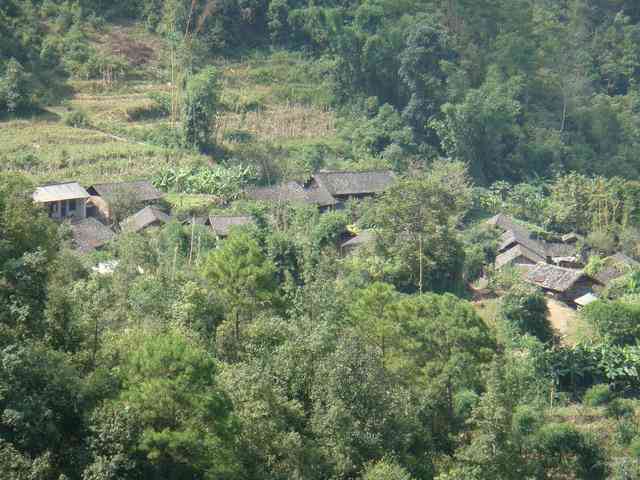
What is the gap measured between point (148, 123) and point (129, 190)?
5.97 meters

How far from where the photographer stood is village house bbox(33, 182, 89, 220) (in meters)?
25.5

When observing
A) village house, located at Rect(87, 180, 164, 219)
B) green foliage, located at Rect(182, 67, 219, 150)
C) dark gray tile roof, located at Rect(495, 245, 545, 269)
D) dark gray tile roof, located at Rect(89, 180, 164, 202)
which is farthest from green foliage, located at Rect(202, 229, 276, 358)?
green foliage, located at Rect(182, 67, 219, 150)

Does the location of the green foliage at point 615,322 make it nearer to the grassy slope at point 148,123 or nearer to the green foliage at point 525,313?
the green foliage at point 525,313

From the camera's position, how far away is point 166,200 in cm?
2742

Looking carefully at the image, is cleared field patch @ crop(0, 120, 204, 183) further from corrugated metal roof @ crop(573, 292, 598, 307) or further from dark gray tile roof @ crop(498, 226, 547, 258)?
corrugated metal roof @ crop(573, 292, 598, 307)

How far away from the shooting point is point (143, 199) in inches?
1057

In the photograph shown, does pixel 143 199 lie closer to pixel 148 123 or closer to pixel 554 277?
pixel 148 123

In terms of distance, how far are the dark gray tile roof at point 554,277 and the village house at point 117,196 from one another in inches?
390

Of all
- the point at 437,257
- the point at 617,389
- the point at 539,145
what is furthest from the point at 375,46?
the point at 617,389

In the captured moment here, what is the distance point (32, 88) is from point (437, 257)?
14.9 metres

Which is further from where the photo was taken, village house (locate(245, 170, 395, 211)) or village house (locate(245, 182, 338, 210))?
village house (locate(245, 170, 395, 211))

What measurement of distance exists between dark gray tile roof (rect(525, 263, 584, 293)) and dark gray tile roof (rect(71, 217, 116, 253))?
10.2m

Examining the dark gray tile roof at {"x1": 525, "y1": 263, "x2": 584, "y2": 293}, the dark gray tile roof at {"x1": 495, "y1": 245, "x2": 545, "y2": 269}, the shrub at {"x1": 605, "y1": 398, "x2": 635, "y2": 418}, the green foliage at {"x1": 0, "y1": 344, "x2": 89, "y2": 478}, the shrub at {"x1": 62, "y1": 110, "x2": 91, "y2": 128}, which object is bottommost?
the dark gray tile roof at {"x1": 495, "y1": 245, "x2": 545, "y2": 269}

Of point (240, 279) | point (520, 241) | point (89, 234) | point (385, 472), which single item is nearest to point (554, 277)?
point (520, 241)
